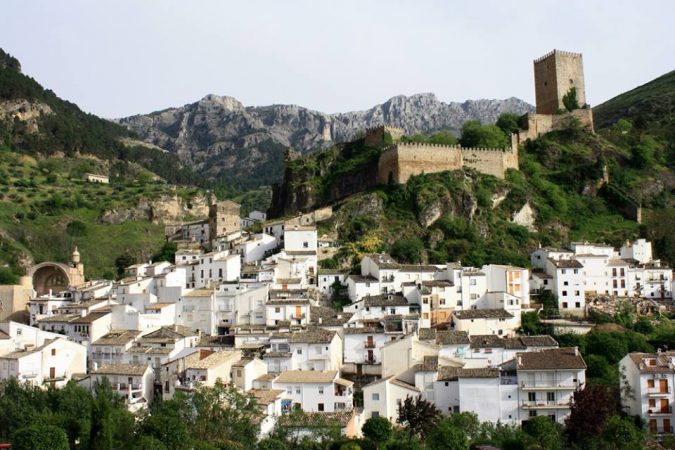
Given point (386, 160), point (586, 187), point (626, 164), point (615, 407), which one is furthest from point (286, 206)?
point (615, 407)

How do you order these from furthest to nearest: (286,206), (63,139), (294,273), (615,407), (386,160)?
(63,139), (286,206), (386,160), (294,273), (615,407)

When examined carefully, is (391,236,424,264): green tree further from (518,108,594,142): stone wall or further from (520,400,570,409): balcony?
(518,108,594,142): stone wall

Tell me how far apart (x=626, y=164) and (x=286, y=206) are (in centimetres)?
3603

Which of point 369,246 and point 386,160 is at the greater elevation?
point 386,160

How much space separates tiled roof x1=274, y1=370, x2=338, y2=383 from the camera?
42.8m

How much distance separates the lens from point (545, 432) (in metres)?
37.8

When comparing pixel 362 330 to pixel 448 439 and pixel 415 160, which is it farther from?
pixel 415 160

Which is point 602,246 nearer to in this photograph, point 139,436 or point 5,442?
point 139,436

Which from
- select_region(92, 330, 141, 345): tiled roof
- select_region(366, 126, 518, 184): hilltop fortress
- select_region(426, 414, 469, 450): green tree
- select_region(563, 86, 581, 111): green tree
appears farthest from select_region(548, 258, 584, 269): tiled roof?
select_region(563, 86, 581, 111): green tree

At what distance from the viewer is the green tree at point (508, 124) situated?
8431 centimetres

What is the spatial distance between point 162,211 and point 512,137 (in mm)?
41889

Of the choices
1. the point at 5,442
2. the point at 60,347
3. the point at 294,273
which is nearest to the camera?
the point at 5,442

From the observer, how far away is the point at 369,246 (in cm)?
6381

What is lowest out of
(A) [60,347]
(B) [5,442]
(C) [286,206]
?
(B) [5,442]
